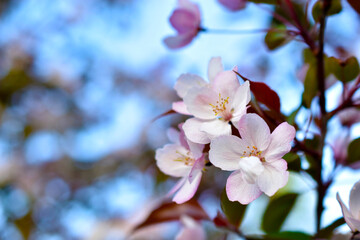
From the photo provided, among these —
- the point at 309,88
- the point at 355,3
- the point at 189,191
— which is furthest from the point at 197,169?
the point at 355,3

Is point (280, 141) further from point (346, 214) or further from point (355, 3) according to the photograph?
point (355, 3)

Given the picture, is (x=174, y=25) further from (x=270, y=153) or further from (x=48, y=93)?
(x=48, y=93)

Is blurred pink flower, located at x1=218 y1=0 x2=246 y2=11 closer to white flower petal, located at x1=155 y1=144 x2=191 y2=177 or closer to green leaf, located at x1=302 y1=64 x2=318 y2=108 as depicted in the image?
green leaf, located at x1=302 y1=64 x2=318 y2=108

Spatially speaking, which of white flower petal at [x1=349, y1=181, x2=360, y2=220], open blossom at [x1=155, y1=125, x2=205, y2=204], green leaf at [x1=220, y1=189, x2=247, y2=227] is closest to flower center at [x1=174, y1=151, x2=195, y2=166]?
open blossom at [x1=155, y1=125, x2=205, y2=204]

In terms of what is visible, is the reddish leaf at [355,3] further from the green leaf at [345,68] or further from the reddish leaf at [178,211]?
the reddish leaf at [178,211]

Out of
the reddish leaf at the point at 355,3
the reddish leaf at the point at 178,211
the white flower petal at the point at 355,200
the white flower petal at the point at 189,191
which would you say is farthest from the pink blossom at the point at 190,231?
the reddish leaf at the point at 355,3

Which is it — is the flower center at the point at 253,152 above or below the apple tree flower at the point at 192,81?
below
